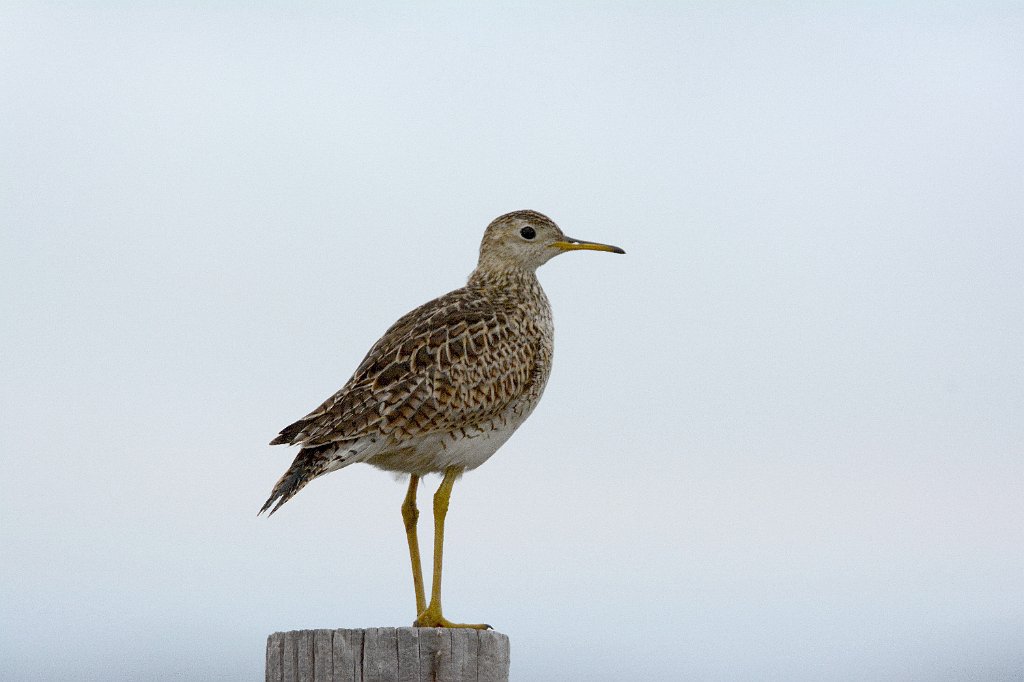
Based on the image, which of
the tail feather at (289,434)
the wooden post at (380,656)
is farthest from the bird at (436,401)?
the wooden post at (380,656)

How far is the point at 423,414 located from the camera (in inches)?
333

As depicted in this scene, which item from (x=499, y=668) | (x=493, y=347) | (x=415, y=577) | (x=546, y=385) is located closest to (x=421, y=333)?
(x=493, y=347)

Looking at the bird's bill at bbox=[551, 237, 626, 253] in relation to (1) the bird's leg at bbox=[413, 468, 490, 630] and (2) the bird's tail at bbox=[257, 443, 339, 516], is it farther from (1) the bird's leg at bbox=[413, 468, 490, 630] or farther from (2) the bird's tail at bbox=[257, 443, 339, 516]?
(2) the bird's tail at bbox=[257, 443, 339, 516]

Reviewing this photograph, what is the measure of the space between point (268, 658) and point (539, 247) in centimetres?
509

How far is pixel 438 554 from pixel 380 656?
2943 mm

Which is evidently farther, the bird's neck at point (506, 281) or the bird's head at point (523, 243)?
the bird's head at point (523, 243)

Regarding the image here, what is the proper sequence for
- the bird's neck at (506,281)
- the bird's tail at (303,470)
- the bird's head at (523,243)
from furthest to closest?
the bird's head at (523,243) < the bird's neck at (506,281) < the bird's tail at (303,470)

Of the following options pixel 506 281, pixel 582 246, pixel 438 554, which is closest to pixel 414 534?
pixel 438 554

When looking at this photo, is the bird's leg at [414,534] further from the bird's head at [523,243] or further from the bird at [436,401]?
the bird's head at [523,243]

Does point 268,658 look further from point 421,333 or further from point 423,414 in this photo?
point 421,333

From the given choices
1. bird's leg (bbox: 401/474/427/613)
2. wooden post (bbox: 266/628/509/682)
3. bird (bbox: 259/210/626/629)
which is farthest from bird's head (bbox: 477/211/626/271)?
wooden post (bbox: 266/628/509/682)

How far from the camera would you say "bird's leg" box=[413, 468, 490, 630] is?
8.20 metres

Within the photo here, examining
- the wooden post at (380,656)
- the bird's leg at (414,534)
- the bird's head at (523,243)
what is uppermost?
the bird's head at (523,243)

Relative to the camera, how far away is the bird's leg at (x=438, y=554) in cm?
820
